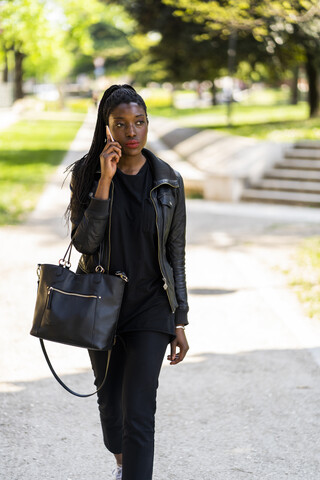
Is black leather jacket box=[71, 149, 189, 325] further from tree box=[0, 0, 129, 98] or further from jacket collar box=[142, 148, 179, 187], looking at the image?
tree box=[0, 0, 129, 98]

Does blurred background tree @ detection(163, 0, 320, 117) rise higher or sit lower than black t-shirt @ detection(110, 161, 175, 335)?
higher

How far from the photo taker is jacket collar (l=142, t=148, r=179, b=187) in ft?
10.1

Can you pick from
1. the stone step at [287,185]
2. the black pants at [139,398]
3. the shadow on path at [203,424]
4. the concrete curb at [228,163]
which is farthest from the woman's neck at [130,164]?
the stone step at [287,185]

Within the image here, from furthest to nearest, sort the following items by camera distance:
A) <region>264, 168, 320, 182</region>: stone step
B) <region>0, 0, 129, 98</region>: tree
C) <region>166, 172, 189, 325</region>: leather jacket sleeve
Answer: <region>0, 0, 129, 98</region>: tree → <region>264, 168, 320, 182</region>: stone step → <region>166, 172, 189, 325</region>: leather jacket sleeve

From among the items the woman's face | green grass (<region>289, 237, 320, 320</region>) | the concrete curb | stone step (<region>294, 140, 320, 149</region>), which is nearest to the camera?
the woman's face

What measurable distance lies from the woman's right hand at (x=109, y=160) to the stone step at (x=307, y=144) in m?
13.2

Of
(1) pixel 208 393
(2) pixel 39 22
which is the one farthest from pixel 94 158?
(2) pixel 39 22

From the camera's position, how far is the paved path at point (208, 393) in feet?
12.9

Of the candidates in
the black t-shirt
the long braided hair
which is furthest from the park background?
the long braided hair

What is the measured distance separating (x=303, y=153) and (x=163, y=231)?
12.8m

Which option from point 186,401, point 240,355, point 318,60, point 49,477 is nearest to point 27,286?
point 240,355

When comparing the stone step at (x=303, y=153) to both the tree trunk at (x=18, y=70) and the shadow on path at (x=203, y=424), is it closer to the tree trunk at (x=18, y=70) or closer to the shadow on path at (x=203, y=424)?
the shadow on path at (x=203, y=424)

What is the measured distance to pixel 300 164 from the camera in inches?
595

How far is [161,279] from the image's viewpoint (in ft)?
10.2
